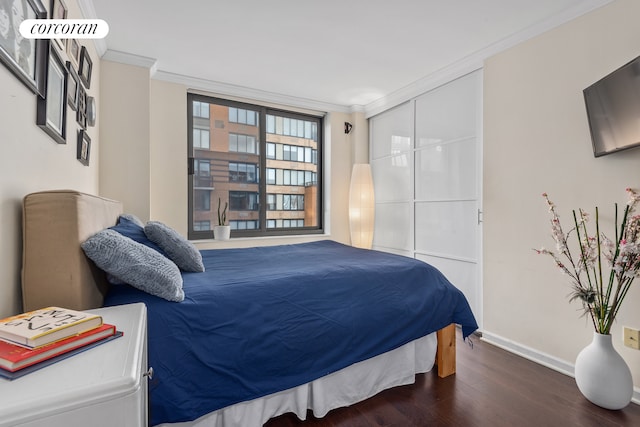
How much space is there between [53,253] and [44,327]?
0.50 meters

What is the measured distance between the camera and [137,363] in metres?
0.70

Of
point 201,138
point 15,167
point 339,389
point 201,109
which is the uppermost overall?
point 201,109

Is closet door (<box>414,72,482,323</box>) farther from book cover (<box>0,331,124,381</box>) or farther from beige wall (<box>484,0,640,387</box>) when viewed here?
book cover (<box>0,331,124,381</box>)

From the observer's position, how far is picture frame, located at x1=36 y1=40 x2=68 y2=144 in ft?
4.38

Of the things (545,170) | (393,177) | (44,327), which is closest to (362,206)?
(393,177)

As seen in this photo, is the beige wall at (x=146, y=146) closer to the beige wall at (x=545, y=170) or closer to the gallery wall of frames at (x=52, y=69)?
the gallery wall of frames at (x=52, y=69)

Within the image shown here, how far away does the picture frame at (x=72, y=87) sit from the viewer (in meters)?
1.74

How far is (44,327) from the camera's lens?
74 cm

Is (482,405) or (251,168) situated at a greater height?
(251,168)

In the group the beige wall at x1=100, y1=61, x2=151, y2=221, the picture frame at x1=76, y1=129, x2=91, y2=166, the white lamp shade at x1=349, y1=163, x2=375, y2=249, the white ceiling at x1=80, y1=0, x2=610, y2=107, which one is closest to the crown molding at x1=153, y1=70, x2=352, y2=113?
the white ceiling at x1=80, y1=0, x2=610, y2=107

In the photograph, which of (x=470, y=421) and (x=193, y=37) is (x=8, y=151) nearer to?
(x=193, y=37)

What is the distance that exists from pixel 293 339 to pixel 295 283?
10.8 inches

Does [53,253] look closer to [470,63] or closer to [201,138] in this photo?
[201,138]

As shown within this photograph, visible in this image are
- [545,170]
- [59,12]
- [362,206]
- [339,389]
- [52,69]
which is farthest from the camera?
[362,206]
